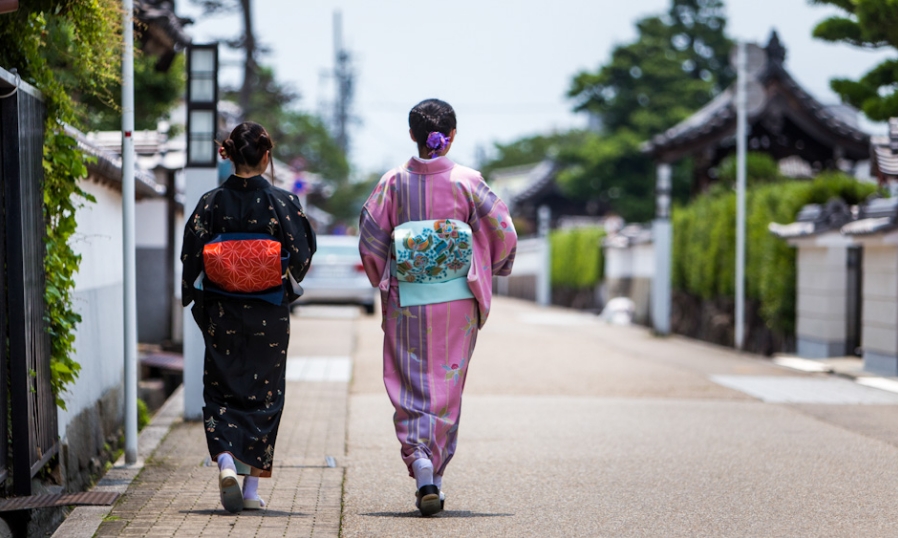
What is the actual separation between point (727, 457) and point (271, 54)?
66.0ft

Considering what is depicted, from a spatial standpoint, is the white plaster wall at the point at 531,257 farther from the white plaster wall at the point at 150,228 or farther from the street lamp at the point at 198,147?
the street lamp at the point at 198,147

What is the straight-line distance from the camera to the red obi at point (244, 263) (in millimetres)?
5062

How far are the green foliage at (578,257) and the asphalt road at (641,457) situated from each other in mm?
16875

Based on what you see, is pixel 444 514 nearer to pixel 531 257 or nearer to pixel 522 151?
pixel 531 257

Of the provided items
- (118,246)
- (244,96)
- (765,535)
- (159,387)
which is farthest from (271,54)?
(765,535)

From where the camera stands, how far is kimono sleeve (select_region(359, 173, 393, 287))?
17.5 ft

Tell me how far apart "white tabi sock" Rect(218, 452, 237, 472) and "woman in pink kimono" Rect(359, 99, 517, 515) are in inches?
29.7

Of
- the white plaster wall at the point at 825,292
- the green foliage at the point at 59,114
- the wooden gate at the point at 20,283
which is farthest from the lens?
the white plaster wall at the point at 825,292

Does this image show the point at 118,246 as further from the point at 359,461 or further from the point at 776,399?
the point at 776,399

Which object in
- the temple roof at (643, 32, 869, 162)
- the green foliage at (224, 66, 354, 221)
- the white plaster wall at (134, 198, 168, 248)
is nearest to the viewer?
the white plaster wall at (134, 198, 168, 248)

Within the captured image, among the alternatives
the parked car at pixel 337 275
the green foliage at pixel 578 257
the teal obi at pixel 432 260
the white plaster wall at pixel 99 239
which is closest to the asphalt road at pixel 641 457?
the teal obi at pixel 432 260

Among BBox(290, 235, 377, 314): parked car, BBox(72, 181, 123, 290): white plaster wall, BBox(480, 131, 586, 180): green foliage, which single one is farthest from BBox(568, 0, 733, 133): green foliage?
BBox(480, 131, 586, 180): green foliage

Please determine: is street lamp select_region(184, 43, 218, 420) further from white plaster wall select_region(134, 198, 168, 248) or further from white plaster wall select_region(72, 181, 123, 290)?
white plaster wall select_region(134, 198, 168, 248)

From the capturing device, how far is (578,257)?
1254 inches
